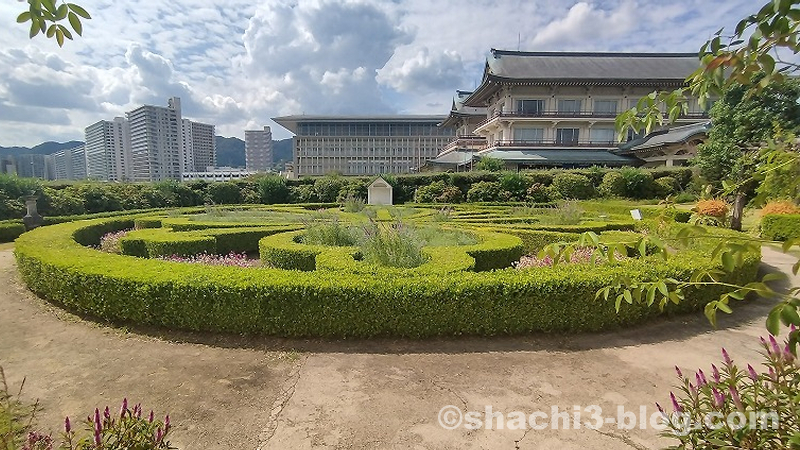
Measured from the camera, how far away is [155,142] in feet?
347

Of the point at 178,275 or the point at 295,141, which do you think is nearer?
the point at 178,275

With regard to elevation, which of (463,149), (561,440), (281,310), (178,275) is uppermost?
(463,149)

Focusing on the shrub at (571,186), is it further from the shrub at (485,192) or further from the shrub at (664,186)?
the shrub at (664,186)

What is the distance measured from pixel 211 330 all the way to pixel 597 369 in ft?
14.9

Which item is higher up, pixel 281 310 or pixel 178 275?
pixel 178 275

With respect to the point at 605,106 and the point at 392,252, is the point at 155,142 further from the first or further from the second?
the point at 392,252

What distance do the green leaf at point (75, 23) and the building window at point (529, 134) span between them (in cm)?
4033

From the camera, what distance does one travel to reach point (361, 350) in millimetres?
4492

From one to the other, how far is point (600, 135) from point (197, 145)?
14028 centimetres

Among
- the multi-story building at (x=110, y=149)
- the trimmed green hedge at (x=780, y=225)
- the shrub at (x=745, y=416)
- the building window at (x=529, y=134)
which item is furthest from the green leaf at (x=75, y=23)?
the multi-story building at (x=110, y=149)

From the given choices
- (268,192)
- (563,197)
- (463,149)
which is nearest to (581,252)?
(563,197)

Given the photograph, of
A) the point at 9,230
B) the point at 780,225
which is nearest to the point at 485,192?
the point at 780,225

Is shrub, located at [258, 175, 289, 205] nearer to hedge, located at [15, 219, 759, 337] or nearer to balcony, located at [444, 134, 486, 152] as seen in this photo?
hedge, located at [15, 219, 759, 337]

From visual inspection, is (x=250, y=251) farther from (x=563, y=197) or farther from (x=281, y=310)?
(x=563, y=197)
